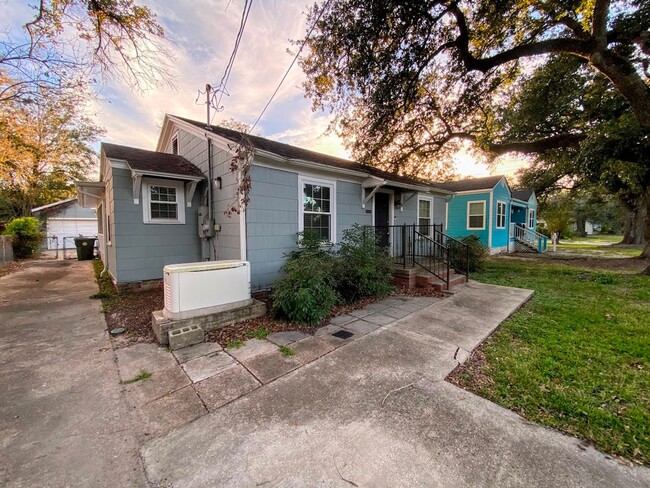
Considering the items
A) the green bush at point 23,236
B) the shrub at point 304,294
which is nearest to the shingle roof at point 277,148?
the shrub at point 304,294

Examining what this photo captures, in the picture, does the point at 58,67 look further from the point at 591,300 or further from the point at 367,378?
the point at 591,300

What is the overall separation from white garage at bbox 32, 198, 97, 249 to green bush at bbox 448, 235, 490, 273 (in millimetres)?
23637

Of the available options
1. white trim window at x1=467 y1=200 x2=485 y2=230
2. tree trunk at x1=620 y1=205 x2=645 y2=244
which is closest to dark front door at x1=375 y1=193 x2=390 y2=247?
white trim window at x1=467 y1=200 x2=485 y2=230

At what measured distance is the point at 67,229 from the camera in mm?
19344

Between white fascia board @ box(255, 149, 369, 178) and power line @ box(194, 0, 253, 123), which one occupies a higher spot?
power line @ box(194, 0, 253, 123)

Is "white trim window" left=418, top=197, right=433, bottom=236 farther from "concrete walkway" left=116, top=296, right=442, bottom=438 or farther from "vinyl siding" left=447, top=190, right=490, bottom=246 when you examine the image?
"concrete walkway" left=116, top=296, right=442, bottom=438

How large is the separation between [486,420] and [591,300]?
18.6ft

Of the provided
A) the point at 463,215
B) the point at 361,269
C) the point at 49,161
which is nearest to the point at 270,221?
the point at 361,269

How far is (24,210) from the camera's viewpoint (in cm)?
2033

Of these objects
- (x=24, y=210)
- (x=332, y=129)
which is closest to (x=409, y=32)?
(x=332, y=129)

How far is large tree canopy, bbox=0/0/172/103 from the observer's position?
531cm

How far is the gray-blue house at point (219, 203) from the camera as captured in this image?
546cm

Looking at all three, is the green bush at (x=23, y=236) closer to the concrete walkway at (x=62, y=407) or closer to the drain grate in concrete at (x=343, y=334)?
the concrete walkway at (x=62, y=407)

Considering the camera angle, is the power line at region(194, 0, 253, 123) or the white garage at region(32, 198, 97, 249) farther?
the white garage at region(32, 198, 97, 249)
